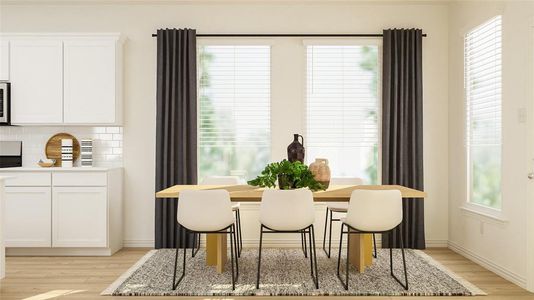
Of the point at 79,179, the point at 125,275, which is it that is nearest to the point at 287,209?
the point at 125,275

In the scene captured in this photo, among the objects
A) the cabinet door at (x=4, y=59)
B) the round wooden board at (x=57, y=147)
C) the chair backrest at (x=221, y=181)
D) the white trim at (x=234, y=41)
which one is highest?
the white trim at (x=234, y=41)

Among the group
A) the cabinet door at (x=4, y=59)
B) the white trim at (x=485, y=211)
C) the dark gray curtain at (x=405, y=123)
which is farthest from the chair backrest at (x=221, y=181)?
the cabinet door at (x=4, y=59)

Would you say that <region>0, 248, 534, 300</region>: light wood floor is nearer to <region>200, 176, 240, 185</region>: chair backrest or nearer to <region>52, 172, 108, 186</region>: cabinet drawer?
<region>52, 172, 108, 186</region>: cabinet drawer

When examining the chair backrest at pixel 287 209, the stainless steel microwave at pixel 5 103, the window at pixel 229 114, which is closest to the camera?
the chair backrest at pixel 287 209

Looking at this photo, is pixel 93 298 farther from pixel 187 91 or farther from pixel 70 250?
pixel 187 91

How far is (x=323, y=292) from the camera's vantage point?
3629 millimetres

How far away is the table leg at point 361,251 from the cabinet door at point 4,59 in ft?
14.1

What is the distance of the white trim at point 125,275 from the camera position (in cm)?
370

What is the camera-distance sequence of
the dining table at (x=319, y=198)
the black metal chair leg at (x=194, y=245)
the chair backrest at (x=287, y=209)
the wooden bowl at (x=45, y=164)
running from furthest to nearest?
the wooden bowl at (x=45, y=164), the black metal chair leg at (x=194, y=245), the dining table at (x=319, y=198), the chair backrest at (x=287, y=209)

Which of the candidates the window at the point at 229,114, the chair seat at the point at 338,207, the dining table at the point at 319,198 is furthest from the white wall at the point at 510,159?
the window at the point at 229,114

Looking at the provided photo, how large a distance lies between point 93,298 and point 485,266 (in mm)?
3657

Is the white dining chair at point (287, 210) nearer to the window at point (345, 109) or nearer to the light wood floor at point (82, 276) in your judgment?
the light wood floor at point (82, 276)

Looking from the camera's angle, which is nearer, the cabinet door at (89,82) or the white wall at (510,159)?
the white wall at (510,159)

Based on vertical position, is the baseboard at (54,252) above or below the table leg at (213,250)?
below
